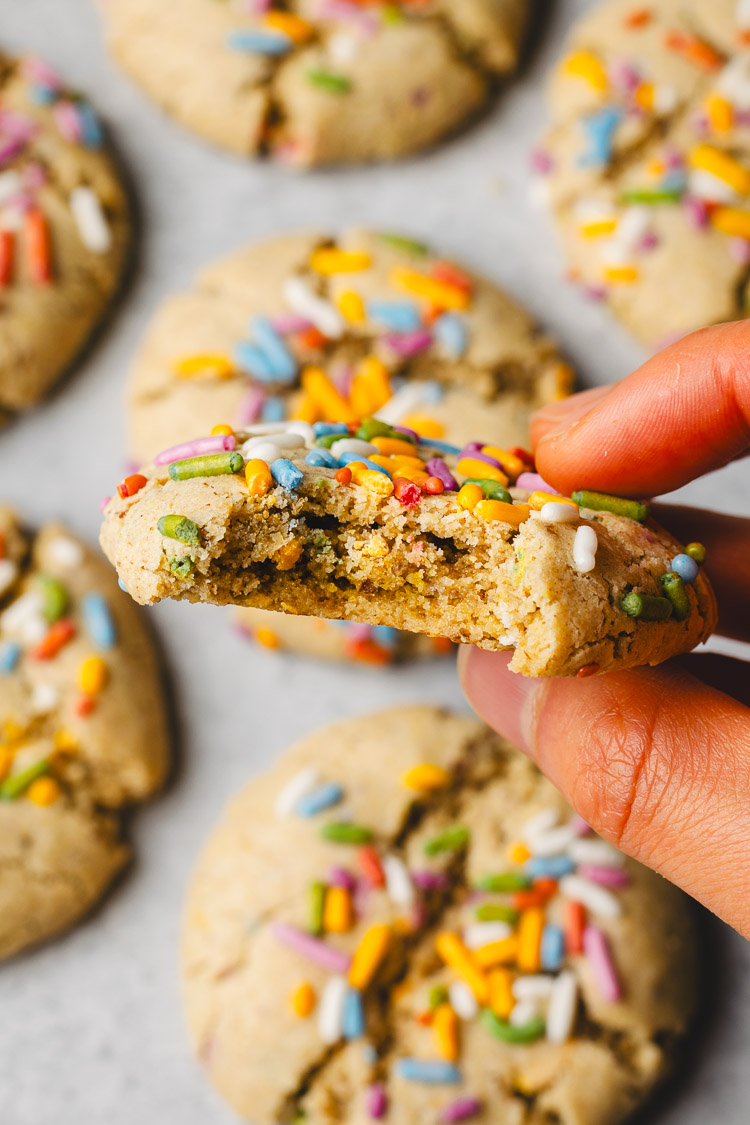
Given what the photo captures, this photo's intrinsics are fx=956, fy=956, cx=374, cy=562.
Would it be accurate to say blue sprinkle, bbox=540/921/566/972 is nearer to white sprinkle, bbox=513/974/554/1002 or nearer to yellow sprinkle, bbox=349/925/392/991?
white sprinkle, bbox=513/974/554/1002

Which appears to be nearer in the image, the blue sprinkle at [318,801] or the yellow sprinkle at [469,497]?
the yellow sprinkle at [469,497]

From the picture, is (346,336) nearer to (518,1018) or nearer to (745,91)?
(745,91)

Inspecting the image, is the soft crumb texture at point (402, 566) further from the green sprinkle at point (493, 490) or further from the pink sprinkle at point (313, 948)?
the pink sprinkle at point (313, 948)

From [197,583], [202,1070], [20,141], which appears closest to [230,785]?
[202,1070]

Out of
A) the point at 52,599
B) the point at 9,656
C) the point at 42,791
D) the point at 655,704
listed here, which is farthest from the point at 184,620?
the point at 655,704

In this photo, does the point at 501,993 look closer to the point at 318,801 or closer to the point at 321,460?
the point at 318,801

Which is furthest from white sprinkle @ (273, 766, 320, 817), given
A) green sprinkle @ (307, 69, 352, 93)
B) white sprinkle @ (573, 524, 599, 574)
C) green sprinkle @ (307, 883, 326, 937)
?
green sprinkle @ (307, 69, 352, 93)

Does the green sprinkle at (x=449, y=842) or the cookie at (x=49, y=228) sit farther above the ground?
the cookie at (x=49, y=228)

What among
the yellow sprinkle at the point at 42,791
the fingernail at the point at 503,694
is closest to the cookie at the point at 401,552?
the fingernail at the point at 503,694
